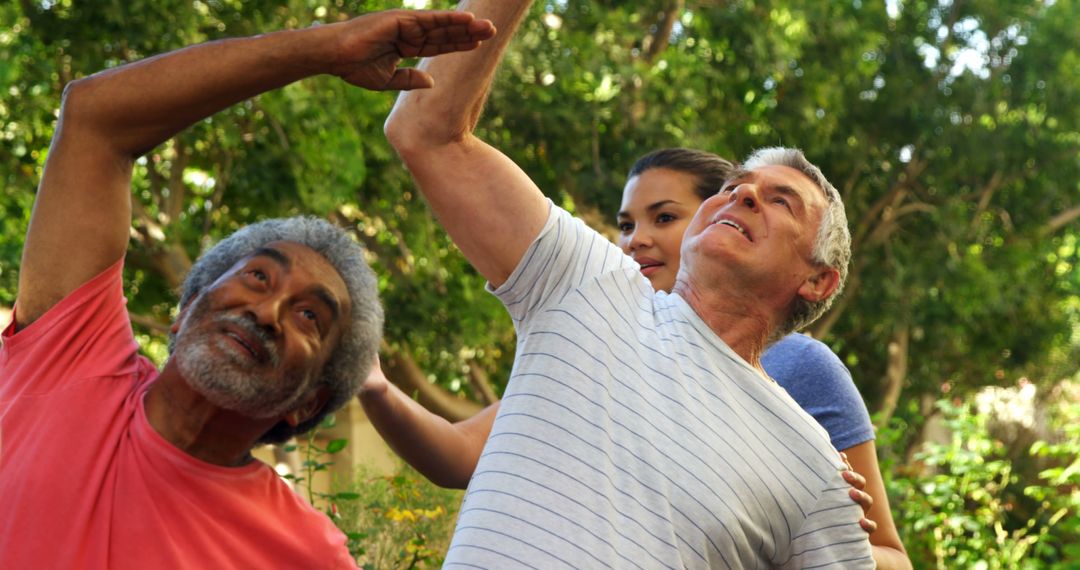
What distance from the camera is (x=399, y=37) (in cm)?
202

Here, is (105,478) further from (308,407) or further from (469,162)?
(469,162)

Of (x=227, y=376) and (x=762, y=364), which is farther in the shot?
(x=762, y=364)

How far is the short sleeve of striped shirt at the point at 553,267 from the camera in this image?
2160mm

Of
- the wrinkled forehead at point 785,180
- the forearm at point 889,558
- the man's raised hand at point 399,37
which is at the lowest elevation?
the forearm at point 889,558

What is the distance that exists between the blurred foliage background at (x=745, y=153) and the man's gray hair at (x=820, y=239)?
15.4 feet

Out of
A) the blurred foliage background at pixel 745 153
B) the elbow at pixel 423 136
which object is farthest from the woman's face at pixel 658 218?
the blurred foliage background at pixel 745 153

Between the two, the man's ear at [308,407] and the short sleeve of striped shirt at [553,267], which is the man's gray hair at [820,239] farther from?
the man's ear at [308,407]

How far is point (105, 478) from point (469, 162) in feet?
2.55

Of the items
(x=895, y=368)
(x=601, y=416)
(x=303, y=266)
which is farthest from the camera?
(x=895, y=368)

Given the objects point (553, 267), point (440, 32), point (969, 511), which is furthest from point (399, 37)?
point (969, 511)

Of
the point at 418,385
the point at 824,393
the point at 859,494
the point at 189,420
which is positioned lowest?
the point at 189,420

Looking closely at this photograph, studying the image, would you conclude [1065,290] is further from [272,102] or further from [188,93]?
[188,93]

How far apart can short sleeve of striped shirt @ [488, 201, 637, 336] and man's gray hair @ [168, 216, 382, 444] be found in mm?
293

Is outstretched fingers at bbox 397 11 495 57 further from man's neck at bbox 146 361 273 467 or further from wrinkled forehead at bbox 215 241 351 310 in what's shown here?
man's neck at bbox 146 361 273 467
